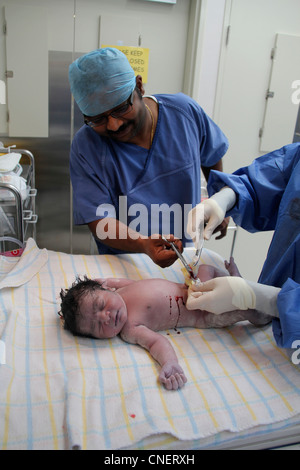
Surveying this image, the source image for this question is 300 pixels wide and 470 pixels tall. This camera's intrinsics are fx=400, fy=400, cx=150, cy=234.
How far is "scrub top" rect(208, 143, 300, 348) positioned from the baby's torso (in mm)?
303

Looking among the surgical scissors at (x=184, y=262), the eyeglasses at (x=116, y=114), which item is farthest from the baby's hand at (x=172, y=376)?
the eyeglasses at (x=116, y=114)

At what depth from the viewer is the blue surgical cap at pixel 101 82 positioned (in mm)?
1394

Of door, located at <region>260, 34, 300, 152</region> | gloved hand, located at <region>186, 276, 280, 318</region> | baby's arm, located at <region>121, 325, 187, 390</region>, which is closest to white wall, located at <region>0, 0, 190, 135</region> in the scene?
door, located at <region>260, 34, 300, 152</region>

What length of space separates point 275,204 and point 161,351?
0.66 metres

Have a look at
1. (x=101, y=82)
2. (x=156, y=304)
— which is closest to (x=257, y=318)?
(x=156, y=304)

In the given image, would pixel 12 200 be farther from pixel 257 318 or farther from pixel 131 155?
pixel 257 318

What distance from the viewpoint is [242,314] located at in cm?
132

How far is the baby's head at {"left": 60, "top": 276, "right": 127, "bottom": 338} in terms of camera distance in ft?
4.18

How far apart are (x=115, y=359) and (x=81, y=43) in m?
2.17

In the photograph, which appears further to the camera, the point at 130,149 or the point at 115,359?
the point at 130,149

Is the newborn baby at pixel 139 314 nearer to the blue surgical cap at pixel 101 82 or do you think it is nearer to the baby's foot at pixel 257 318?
the baby's foot at pixel 257 318
